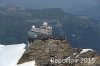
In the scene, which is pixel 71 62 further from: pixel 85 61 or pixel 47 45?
pixel 47 45

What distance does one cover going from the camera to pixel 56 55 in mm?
71438

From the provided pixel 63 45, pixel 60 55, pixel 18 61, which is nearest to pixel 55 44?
pixel 63 45

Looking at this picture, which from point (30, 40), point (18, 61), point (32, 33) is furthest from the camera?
point (32, 33)

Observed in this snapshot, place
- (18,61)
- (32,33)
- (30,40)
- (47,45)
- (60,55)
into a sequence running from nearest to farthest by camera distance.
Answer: (18,61) < (60,55) < (47,45) < (30,40) < (32,33)

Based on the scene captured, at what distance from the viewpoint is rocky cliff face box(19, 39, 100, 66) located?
6800 centimetres

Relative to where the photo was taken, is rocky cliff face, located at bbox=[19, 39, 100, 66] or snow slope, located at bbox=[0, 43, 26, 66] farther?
rocky cliff face, located at bbox=[19, 39, 100, 66]

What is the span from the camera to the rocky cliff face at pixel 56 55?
68.0 meters

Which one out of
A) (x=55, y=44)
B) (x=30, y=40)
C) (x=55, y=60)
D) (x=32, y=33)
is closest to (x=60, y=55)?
(x=55, y=60)

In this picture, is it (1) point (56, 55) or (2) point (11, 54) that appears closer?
(2) point (11, 54)

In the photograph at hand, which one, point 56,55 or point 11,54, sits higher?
point 11,54

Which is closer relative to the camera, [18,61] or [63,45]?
[18,61]

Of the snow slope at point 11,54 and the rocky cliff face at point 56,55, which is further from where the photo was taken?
the rocky cliff face at point 56,55

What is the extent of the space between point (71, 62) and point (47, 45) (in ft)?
31.5

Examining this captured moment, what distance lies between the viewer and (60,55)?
7131cm
